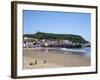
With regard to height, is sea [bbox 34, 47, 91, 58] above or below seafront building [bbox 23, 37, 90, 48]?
below

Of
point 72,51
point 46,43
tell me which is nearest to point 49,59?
point 46,43

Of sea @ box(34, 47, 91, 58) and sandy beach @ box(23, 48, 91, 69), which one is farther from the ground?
sea @ box(34, 47, 91, 58)

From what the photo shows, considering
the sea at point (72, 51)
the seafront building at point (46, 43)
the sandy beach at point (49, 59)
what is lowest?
the sandy beach at point (49, 59)

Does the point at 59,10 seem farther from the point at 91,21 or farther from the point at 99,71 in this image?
the point at 99,71

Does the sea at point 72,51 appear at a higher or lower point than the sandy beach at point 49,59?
higher

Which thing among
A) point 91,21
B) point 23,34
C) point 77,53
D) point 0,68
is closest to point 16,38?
point 23,34

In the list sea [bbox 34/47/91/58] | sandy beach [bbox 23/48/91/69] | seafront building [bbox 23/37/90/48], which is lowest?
sandy beach [bbox 23/48/91/69]

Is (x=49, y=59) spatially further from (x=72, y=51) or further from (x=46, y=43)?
(x=72, y=51)

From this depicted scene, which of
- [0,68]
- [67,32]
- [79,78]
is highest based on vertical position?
[67,32]
